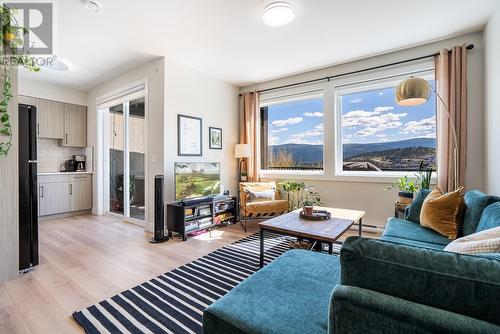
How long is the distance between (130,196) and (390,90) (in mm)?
4816

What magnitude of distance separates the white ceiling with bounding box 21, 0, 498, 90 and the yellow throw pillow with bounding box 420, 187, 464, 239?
1.95 metres

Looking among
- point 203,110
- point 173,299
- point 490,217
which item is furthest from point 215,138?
point 490,217

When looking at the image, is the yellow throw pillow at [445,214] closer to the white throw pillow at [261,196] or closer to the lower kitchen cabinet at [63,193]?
the white throw pillow at [261,196]

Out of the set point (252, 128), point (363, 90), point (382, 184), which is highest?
point (363, 90)

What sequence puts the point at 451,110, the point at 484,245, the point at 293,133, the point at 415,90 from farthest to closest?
the point at 293,133
the point at 451,110
the point at 415,90
the point at 484,245

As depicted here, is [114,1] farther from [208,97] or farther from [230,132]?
[230,132]

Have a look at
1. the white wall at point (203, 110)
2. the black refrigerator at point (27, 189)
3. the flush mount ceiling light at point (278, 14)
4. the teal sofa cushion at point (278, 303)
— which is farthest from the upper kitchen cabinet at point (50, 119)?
the teal sofa cushion at point (278, 303)

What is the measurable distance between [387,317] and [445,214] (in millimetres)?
1949

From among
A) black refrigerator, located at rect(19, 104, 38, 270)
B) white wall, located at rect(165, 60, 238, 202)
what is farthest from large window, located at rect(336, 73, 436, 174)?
black refrigerator, located at rect(19, 104, 38, 270)

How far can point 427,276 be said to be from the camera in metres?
0.71

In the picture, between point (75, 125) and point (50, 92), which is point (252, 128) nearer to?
point (75, 125)

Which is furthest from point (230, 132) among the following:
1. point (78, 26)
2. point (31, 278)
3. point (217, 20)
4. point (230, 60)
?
point (31, 278)

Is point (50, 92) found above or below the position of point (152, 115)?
above
